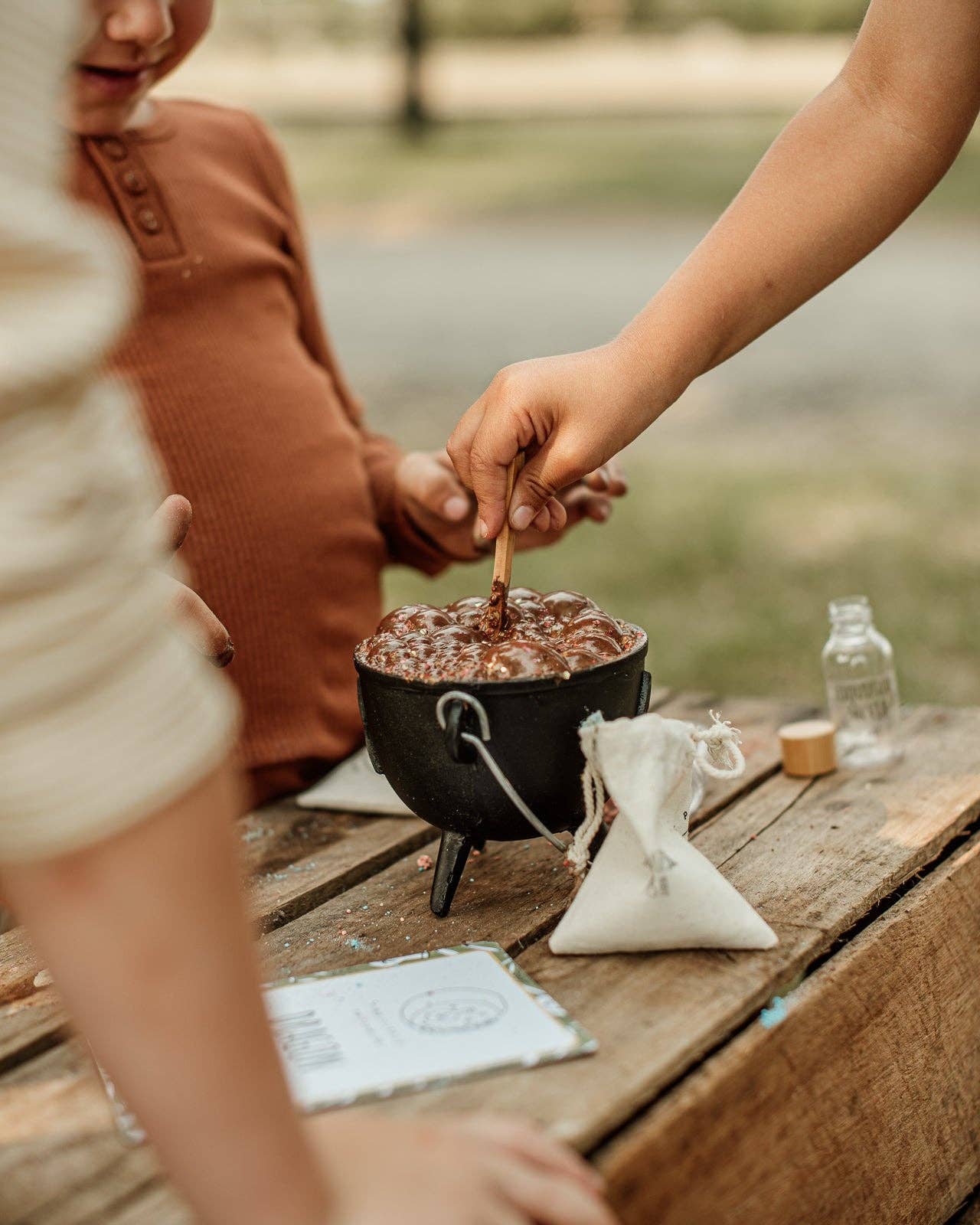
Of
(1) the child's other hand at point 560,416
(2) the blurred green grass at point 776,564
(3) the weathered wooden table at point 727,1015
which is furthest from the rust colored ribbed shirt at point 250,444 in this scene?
(2) the blurred green grass at point 776,564

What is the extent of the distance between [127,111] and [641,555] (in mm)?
3379

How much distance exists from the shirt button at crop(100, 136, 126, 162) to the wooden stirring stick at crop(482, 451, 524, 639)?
2.78 feet

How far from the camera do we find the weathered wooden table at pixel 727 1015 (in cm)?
106

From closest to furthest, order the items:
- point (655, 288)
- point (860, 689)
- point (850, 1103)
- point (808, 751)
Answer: point (850, 1103) < point (808, 751) < point (860, 689) < point (655, 288)

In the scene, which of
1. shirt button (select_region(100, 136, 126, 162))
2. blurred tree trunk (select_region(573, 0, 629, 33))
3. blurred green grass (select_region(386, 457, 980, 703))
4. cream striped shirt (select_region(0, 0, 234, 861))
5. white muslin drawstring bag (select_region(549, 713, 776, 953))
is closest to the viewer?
cream striped shirt (select_region(0, 0, 234, 861))

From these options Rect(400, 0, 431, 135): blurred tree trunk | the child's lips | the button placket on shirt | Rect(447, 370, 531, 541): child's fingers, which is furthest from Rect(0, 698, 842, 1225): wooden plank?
Rect(400, 0, 431, 135): blurred tree trunk

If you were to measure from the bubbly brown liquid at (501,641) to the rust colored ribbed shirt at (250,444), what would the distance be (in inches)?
17.9

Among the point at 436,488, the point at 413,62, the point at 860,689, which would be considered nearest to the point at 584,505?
the point at 436,488

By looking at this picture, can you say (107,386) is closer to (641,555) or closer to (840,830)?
(840,830)

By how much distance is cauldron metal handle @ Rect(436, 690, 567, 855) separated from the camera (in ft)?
4.26

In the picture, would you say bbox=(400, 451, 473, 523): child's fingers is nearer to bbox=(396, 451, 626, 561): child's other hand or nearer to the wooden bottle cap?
bbox=(396, 451, 626, 561): child's other hand

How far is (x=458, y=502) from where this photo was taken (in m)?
1.99

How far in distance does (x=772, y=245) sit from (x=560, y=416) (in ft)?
0.94

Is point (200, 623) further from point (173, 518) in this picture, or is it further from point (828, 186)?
point (828, 186)
